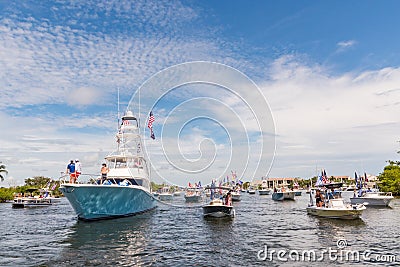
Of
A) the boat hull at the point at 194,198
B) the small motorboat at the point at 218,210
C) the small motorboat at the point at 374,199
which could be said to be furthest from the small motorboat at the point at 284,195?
the small motorboat at the point at 218,210

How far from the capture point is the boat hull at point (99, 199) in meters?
32.3

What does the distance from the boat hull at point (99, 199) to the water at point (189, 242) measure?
108 cm

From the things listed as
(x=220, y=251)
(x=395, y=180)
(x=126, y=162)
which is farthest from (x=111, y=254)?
(x=395, y=180)

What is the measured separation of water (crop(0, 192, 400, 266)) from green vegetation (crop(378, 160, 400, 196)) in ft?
177

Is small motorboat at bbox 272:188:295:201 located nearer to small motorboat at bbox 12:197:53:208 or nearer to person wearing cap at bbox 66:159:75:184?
small motorboat at bbox 12:197:53:208

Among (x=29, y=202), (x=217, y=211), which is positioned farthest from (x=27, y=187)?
(x=217, y=211)

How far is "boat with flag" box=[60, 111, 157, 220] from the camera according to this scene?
108ft

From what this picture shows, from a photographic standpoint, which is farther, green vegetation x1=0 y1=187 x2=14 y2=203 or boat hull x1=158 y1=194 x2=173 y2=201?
green vegetation x1=0 y1=187 x2=14 y2=203

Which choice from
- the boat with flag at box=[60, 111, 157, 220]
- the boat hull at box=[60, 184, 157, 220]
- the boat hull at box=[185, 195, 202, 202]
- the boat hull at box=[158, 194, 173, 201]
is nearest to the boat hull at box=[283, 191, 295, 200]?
the boat hull at box=[185, 195, 202, 202]

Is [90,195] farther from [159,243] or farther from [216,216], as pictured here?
[216,216]

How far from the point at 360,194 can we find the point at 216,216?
109 feet

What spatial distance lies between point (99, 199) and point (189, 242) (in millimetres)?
13045

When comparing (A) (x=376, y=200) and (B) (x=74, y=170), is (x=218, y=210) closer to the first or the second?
(B) (x=74, y=170)

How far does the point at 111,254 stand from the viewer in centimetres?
2052
